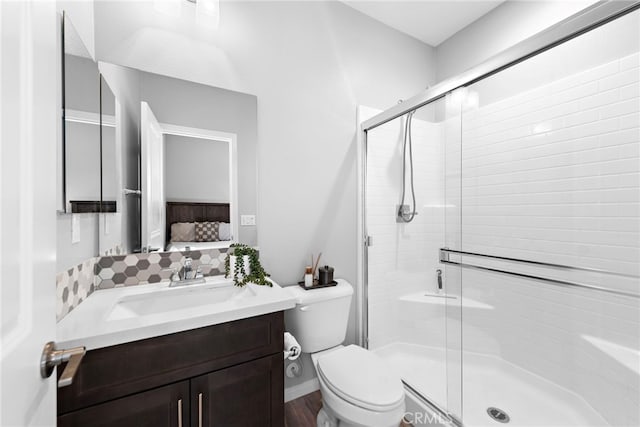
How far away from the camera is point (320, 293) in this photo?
1518 mm

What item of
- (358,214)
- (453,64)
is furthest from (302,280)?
(453,64)

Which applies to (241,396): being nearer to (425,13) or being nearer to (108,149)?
(108,149)

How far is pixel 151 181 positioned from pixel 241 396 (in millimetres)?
1053

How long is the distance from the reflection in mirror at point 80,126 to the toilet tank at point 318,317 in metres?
0.96

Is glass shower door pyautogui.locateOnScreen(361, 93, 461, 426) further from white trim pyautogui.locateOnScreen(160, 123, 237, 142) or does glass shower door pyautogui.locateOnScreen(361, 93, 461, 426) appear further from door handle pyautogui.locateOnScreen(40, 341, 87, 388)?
door handle pyautogui.locateOnScreen(40, 341, 87, 388)

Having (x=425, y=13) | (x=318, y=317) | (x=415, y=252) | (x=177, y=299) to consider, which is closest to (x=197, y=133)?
(x=177, y=299)

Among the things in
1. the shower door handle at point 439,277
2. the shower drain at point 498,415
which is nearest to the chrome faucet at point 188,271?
the shower door handle at point 439,277

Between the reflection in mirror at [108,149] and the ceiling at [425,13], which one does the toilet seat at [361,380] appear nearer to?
the reflection in mirror at [108,149]

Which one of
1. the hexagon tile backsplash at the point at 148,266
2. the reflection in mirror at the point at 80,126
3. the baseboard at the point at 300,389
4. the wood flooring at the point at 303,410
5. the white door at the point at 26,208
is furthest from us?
the baseboard at the point at 300,389

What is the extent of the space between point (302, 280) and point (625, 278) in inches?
60.6

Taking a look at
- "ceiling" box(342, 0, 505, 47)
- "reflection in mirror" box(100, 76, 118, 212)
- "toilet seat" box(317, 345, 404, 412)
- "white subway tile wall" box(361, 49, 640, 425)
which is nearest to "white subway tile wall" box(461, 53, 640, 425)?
"white subway tile wall" box(361, 49, 640, 425)

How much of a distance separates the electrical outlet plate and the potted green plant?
152 millimetres

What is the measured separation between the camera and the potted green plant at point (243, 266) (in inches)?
52.1

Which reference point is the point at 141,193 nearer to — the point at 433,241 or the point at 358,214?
the point at 358,214
